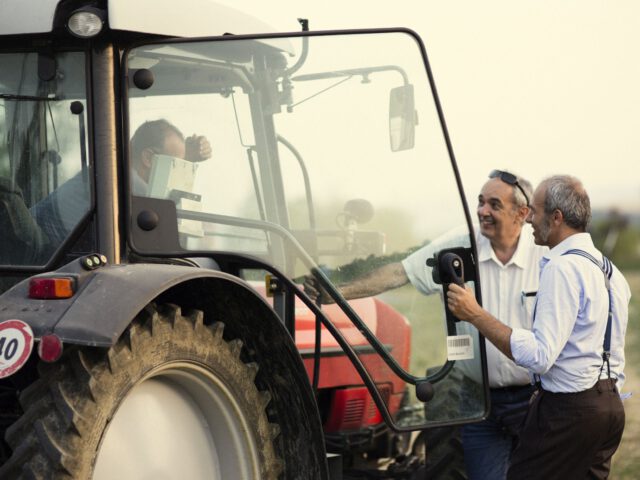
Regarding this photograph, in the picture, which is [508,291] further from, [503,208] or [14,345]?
[14,345]

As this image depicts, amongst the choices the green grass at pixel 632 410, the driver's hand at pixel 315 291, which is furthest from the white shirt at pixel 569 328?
the green grass at pixel 632 410

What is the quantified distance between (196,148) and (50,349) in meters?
1.22

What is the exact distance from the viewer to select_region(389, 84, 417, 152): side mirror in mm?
4355

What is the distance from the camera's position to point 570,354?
14.4 ft

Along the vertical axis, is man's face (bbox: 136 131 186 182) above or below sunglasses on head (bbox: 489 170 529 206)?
above

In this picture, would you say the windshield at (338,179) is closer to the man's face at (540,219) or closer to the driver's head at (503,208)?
the man's face at (540,219)

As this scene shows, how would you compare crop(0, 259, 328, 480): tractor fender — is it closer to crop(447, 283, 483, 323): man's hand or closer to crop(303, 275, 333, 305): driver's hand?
crop(303, 275, 333, 305): driver's hand

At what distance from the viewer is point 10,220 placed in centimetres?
383

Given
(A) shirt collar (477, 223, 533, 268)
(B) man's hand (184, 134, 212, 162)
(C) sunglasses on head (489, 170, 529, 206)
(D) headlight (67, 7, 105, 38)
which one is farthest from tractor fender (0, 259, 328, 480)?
(C) sunglasses on head (489, 170, 529, 206)

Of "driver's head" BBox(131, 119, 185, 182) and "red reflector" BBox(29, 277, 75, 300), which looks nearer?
"red reflector" BBox(29, 277, 75, 300)

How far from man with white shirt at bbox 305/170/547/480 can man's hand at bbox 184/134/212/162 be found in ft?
5.23

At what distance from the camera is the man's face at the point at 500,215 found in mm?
5230

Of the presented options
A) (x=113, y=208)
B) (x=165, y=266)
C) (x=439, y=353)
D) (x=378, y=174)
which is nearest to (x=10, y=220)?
(x=113, y=208)

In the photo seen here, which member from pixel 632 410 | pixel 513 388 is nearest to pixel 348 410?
pixel 513 388
